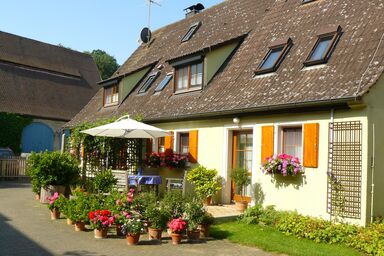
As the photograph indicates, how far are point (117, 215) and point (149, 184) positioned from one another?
3943mm

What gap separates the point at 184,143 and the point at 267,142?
4.34 meters

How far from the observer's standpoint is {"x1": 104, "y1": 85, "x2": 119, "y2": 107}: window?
69.3 ft

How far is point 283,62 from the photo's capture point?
12.4m

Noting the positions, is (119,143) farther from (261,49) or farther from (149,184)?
(261,49)

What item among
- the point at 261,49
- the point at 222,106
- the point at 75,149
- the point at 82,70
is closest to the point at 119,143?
the point at 75,149

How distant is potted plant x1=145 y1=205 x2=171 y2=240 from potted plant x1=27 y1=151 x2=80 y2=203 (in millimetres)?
5821

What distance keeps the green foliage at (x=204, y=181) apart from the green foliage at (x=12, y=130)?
20961 millimetres

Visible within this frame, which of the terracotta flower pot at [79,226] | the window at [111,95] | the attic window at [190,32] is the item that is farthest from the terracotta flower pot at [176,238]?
the window at [111,95]

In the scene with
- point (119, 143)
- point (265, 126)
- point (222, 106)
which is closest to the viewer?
point (265, 126)

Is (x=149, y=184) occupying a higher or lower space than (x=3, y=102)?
lower

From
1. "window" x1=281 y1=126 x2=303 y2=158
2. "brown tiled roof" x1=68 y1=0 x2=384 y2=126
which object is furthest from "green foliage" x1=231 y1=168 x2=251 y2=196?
"brown tiled roof" x1=68 y1=0 x2=384 y2=126

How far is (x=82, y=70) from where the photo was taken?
39344 mm

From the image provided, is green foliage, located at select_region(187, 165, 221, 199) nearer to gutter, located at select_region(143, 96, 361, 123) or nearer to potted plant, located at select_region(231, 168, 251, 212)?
potted plant, located at select_region(231, 168, 251, 212)

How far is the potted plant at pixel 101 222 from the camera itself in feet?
29.3
